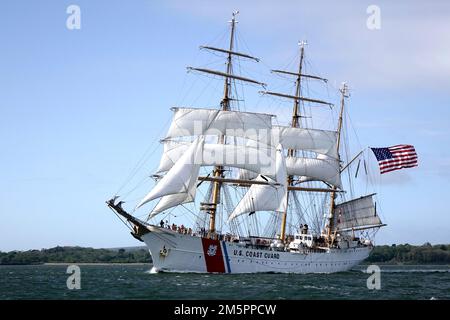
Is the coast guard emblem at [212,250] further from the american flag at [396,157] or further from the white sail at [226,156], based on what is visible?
the american flag at [396,157]

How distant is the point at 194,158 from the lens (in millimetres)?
74625

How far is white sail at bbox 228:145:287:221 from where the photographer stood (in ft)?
273

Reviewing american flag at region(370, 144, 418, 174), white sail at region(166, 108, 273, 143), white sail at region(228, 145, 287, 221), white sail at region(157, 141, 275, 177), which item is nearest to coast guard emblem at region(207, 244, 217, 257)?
white sail at region(157, 141, 275, 177)

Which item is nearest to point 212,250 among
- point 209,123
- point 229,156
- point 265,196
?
point 229,156

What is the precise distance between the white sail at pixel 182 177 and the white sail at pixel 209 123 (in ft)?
14.2

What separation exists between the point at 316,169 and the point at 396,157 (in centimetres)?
1664

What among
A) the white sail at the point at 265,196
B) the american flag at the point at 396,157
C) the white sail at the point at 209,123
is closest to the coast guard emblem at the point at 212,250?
the white sail at the point at 265,196

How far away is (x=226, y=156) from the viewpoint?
79.4 metres

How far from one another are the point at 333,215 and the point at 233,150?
83.9 ft

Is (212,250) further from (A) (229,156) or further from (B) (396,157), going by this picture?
(B) (396,157)

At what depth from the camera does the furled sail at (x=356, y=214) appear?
98.9 m

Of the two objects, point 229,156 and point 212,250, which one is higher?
point 229,156

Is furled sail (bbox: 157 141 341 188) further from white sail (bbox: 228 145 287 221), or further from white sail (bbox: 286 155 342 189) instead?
white sail (bbox: 286 155 342 189)

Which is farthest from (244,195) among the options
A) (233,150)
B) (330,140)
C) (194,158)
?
(330,140)
